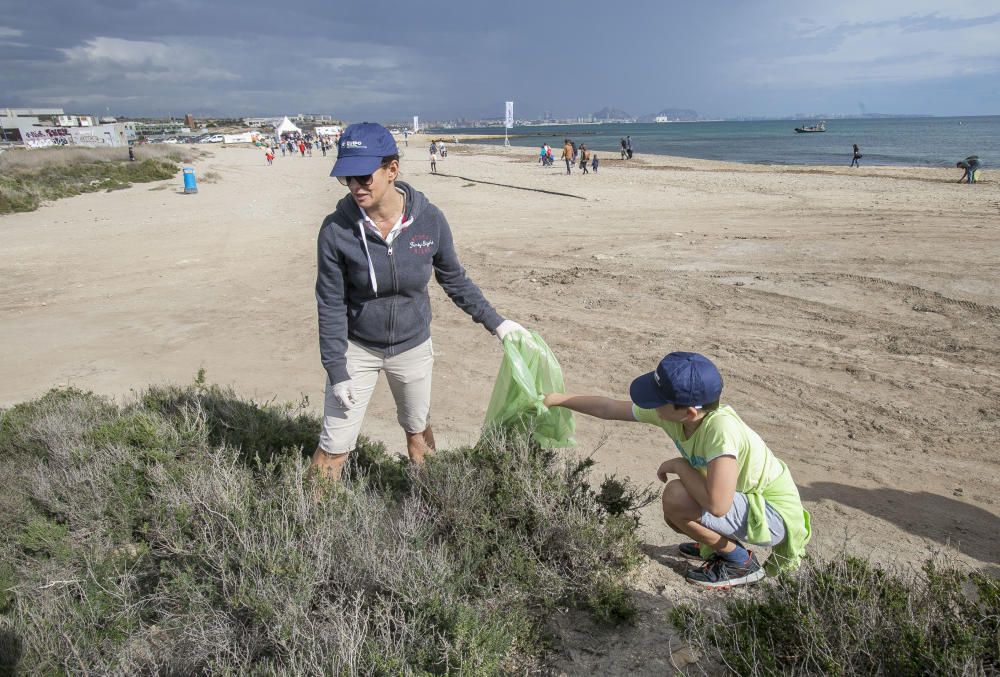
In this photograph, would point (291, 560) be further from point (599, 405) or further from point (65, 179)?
point (65, 179)

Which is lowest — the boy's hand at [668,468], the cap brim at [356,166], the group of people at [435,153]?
the boy's hand at [668,468]

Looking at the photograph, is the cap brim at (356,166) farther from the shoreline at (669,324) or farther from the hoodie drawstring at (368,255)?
the shoreline at (669,324)

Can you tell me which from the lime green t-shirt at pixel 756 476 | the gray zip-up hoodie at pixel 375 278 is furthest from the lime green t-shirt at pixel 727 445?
the gray zip-up hoodie at pixel 375 278

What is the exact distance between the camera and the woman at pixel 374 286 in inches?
106

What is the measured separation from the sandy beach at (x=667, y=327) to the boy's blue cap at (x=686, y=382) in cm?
91

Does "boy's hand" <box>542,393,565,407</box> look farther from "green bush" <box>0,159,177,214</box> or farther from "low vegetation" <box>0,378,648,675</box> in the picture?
"green bush" <box>0,159,177,214</box>

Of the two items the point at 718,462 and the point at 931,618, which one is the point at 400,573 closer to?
the point at 718,462

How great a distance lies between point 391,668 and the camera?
6.47ft

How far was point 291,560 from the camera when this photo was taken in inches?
94.2

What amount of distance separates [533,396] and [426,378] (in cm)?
58

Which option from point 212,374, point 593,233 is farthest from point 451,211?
point 212,374

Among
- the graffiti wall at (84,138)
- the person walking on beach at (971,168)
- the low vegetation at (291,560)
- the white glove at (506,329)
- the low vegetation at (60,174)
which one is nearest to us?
the low vegetation at (291,560)

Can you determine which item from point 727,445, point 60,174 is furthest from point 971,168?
point 60,174

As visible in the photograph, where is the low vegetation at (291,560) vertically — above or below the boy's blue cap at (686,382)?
below
